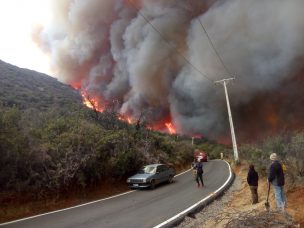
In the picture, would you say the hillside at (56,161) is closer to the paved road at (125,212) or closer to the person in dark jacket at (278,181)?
the paved road at (125,212)

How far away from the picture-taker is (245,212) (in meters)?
8.27

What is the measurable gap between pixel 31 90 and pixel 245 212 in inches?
1496

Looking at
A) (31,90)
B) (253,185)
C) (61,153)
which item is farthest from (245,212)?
(31,90)

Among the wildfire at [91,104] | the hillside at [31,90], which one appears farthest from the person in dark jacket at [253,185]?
the hillside at [31,90]

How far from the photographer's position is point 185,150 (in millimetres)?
40062

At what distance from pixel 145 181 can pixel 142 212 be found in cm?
634

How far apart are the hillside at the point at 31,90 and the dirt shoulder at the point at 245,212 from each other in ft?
62.7

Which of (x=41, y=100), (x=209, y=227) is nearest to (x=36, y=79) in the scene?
(x=41, y=100)

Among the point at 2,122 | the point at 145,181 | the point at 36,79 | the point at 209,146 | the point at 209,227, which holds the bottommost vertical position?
the point at 209,227

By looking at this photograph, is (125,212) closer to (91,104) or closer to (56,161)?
(56,161)

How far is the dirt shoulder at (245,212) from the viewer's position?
282 inches

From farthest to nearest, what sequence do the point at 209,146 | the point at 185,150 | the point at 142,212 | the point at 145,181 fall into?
the point at 209,146 < the point at 185,150 < the point at 145,181 < the point at 142,212

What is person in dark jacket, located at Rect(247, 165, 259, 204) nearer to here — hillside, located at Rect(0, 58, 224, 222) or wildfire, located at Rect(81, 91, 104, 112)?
hillside, located at Rect(0, 58, 224, 222)

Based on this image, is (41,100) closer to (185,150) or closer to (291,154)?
(185,150)
